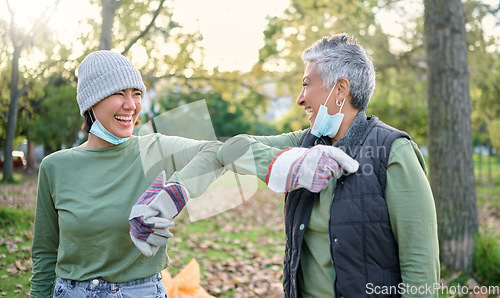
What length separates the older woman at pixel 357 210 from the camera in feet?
5.36

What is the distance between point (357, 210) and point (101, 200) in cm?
109

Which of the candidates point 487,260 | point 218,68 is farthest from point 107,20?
point 487,260

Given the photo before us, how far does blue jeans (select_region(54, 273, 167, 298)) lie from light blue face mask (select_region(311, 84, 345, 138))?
3.32ft

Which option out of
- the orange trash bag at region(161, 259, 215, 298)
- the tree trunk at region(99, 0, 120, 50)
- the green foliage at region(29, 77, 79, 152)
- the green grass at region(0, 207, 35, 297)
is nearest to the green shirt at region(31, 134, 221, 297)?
the orange trash bag at region(161, 259, 215, 298)

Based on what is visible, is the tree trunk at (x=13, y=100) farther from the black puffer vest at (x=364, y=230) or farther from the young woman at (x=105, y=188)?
the black puffer vest at (x=364, y=230)

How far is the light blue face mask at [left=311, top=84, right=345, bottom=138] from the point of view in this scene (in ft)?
6.18

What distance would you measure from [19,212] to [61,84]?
19.4 feet

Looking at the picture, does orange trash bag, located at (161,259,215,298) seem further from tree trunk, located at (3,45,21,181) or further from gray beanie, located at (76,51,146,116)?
tree trunk, located at (3,45,21,181)

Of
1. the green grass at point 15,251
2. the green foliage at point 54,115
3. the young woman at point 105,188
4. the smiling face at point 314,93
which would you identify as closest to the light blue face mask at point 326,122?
the smiling face at point 314,93

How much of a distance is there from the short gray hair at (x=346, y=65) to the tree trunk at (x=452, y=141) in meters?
3.56

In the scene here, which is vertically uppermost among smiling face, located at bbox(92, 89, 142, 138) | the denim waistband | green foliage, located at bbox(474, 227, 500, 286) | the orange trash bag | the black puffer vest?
smiling face, located at bbox(92, 89, 142, 138)

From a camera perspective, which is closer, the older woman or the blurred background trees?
the older woman

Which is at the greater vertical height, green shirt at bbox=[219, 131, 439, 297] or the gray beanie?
the gray beanie

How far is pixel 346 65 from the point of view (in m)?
1.86
